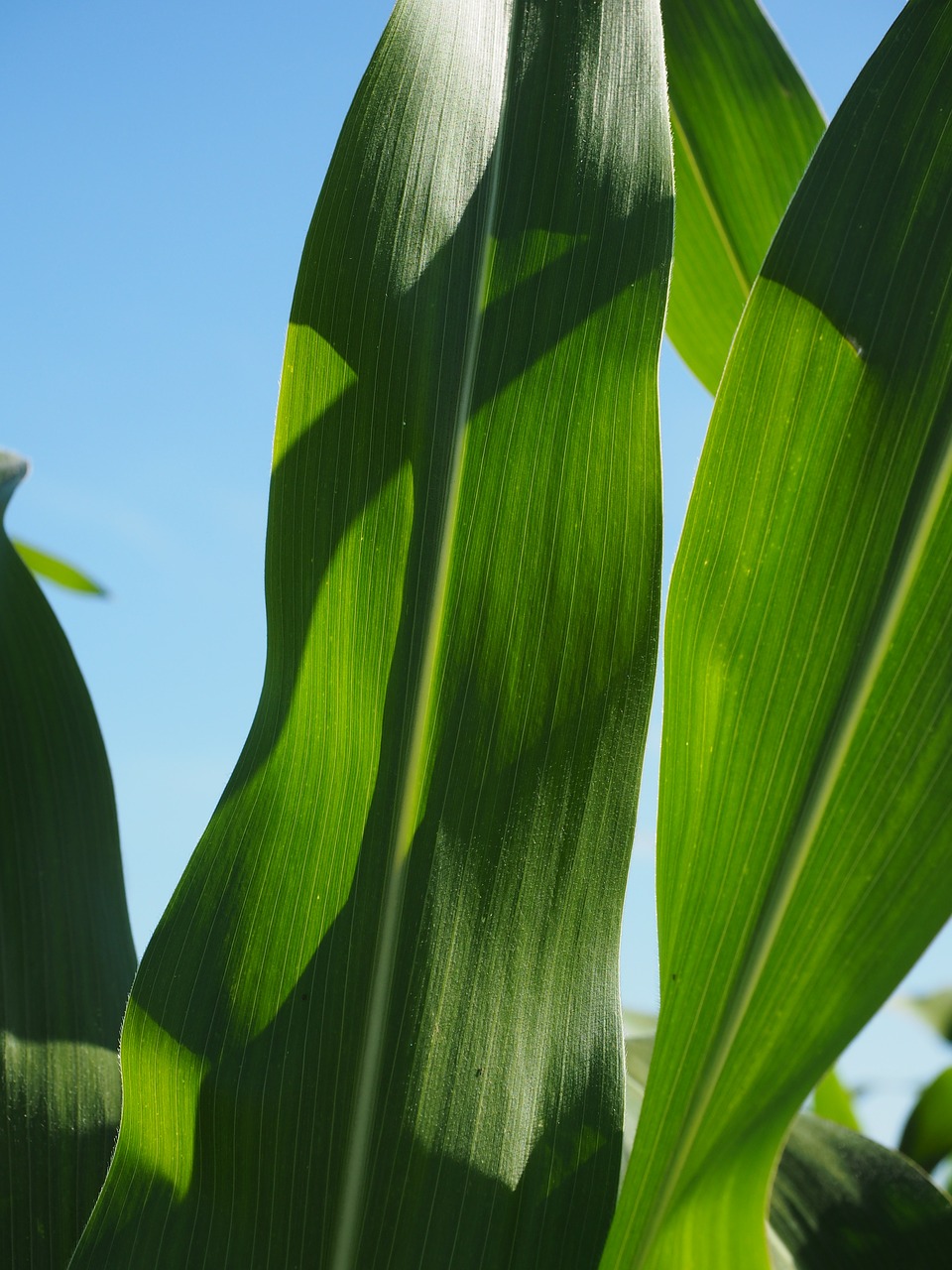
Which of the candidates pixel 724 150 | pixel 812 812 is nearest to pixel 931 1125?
pixel 812 812

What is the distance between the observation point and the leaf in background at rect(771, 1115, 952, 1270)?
44 centimetres

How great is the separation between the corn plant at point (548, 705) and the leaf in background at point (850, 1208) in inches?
6.8

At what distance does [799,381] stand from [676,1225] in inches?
11.1

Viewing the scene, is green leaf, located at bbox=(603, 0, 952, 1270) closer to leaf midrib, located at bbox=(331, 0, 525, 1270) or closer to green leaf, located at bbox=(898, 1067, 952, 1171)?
leaf midrib, located at bbox=(331, 0, 525, 1270)

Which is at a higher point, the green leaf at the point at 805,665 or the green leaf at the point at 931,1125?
the green leaf at the point at 805,665

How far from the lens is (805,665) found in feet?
1.03

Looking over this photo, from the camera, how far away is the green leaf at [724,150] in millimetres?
584

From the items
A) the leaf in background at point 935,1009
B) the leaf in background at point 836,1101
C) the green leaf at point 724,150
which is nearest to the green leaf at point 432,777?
the green leaf at point 724,150

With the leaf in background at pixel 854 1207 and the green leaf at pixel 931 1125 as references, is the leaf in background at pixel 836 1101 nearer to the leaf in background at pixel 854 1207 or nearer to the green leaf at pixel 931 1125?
the green leaf at pixel 931 1125

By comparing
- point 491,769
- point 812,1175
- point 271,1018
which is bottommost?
point 812,1175

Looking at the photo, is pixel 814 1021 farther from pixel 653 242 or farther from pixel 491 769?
pixel 653 242

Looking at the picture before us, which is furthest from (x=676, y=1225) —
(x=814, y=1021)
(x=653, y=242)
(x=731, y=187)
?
(x=731, y=187)

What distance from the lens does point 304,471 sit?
1.18 feet

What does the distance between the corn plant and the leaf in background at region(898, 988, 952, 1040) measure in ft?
2.05
